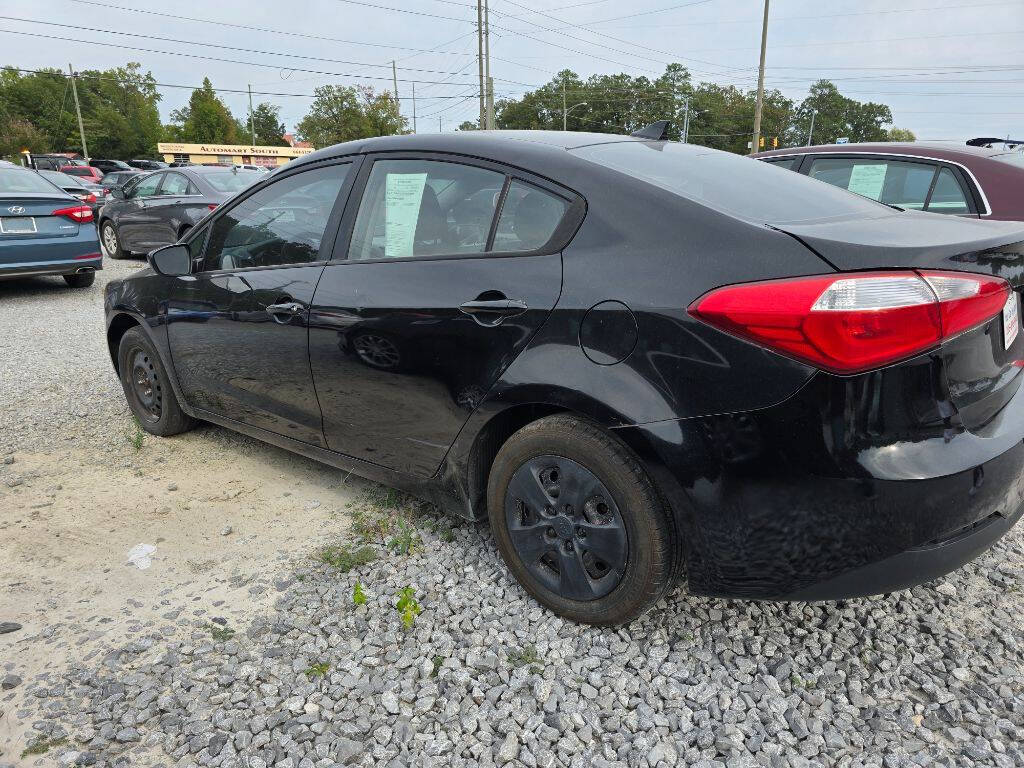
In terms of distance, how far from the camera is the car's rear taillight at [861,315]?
1798mm

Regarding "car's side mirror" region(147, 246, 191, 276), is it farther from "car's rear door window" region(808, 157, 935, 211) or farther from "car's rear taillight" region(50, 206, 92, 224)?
"car's rear taillight" region(50, 206, 92, 224)

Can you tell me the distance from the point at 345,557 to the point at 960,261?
7.56 ft

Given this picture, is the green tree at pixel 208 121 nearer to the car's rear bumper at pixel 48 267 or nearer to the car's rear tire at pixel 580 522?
the car's rear bumper at pixel 48 267

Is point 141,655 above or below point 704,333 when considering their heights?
below

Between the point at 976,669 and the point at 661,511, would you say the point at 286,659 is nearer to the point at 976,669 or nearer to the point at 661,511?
the point at 661,511

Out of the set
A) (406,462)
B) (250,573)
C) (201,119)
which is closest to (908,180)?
(406,462)

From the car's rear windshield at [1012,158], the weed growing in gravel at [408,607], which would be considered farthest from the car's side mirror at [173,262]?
the car's rear windshield at [1012,158]

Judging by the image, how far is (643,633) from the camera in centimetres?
245

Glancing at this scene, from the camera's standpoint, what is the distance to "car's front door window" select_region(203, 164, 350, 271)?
3178 mm

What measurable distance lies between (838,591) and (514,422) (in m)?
1.15

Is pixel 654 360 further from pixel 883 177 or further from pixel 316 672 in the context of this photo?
pixel 883 177

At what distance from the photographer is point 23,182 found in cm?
861

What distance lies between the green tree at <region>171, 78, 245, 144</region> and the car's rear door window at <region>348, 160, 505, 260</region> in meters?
84.4

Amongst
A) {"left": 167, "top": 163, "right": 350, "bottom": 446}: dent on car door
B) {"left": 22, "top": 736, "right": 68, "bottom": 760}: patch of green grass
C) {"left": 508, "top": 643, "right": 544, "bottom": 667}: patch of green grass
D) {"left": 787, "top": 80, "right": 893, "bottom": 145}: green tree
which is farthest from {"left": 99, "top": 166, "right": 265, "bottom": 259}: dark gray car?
{"left": 787, "top": 80, "right": 893, "bottom": 145}: green tree
